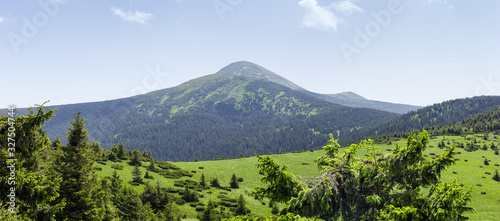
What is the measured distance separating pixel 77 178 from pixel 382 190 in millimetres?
25102

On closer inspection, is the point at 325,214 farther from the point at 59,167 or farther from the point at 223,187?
the point at 223,187

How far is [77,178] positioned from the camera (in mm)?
23000

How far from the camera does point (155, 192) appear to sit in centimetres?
4159

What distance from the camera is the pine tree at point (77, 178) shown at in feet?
73.0

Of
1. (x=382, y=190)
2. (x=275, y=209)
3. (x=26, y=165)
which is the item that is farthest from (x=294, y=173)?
(x=382, y=190)

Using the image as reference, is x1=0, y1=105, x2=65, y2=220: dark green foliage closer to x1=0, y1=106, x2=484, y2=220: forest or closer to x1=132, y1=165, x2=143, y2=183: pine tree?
x1=0, y1=106, x2=484, y2=220: forest

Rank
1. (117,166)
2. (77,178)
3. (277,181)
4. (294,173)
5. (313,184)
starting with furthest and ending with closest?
(294,173) < (117,166) < (77,178) < (313,184) < (277,181)

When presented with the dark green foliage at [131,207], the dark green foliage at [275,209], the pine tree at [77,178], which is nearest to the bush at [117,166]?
the dark green foliage at [131,207]

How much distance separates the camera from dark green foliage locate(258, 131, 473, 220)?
8.15 m

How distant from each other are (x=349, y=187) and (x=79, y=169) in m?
23.6

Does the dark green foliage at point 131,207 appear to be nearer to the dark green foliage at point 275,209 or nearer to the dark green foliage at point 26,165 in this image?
the dark green foliage at point 26,165

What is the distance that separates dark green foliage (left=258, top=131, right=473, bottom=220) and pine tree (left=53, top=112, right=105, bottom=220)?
2018 centimetres

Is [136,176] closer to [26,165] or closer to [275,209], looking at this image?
[275,209]

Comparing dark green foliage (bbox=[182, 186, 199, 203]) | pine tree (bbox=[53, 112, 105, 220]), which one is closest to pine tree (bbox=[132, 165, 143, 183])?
dark green foliage (bbox=[182, 186, 199, 203])
